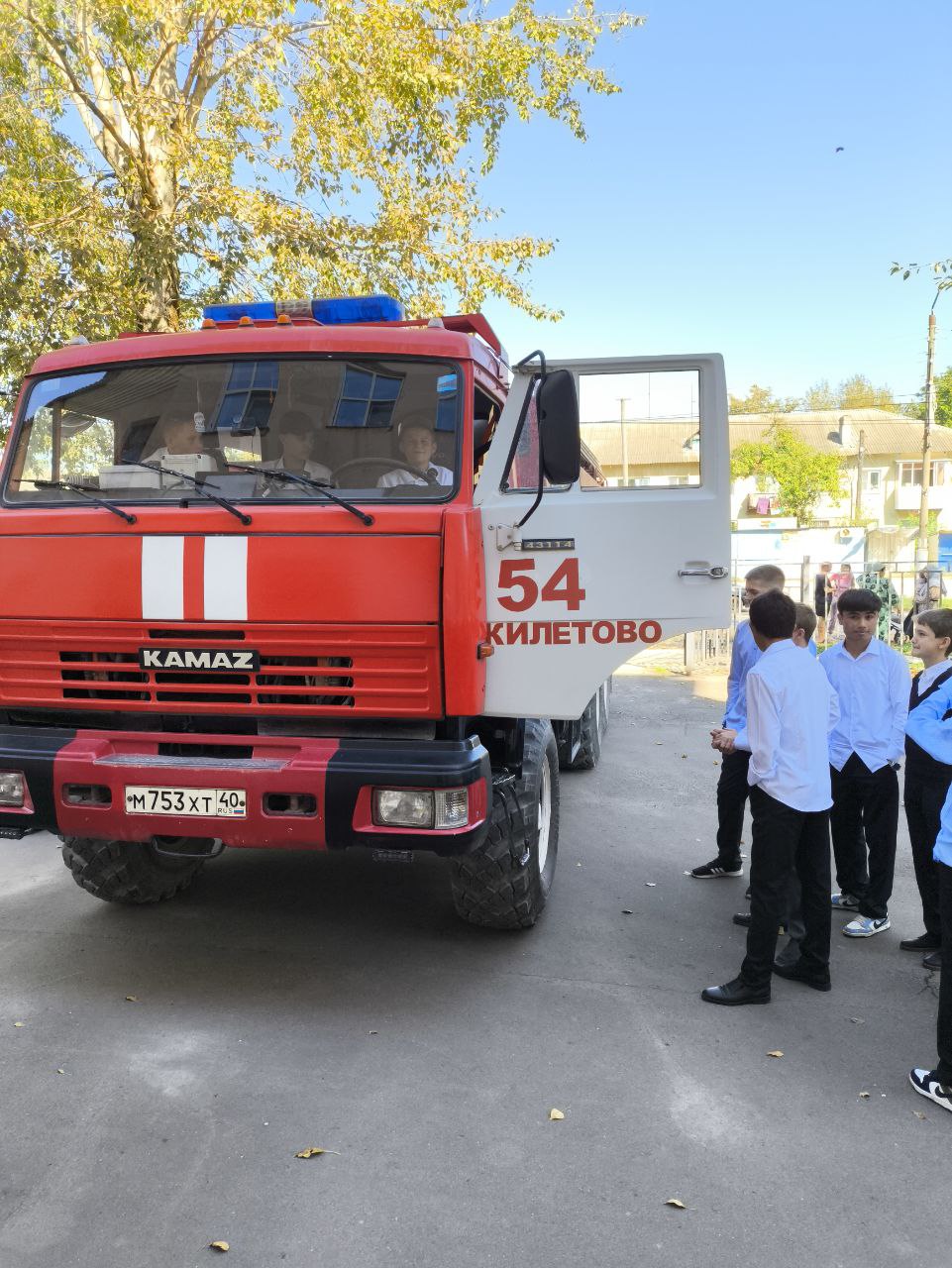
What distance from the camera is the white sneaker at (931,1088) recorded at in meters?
3.43

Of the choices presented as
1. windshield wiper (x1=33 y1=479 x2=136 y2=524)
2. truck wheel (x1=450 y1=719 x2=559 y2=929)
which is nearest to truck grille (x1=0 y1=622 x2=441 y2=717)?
windshield wiper (x1=33 y1=479 x2=136 y2=524)

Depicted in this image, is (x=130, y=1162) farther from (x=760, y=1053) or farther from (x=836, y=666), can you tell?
(x=836, y=666)

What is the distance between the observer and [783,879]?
4.04 m

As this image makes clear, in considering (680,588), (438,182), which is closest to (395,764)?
(680,588)

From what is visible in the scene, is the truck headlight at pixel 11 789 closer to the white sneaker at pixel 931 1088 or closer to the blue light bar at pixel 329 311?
the blue light bar at pixel 329 311

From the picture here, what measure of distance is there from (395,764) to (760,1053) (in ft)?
5.65

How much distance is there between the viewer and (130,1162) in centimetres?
302

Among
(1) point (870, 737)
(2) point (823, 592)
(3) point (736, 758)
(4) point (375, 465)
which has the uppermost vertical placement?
(4) point (375, 465)

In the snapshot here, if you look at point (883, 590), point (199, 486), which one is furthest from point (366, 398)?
point (883, 590)

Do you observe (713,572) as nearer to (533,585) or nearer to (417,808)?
(533,585)

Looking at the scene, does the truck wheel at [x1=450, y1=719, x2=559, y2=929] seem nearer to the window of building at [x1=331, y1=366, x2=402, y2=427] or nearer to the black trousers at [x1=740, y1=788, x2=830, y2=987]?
the black trousers at [x1=740, y1=788, x2=830, y2=987]

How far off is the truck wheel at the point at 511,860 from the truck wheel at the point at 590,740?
8.94 ft

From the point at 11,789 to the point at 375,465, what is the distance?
1.92 meters

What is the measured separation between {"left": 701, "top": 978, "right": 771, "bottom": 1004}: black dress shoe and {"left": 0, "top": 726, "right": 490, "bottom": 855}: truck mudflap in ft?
4.00
